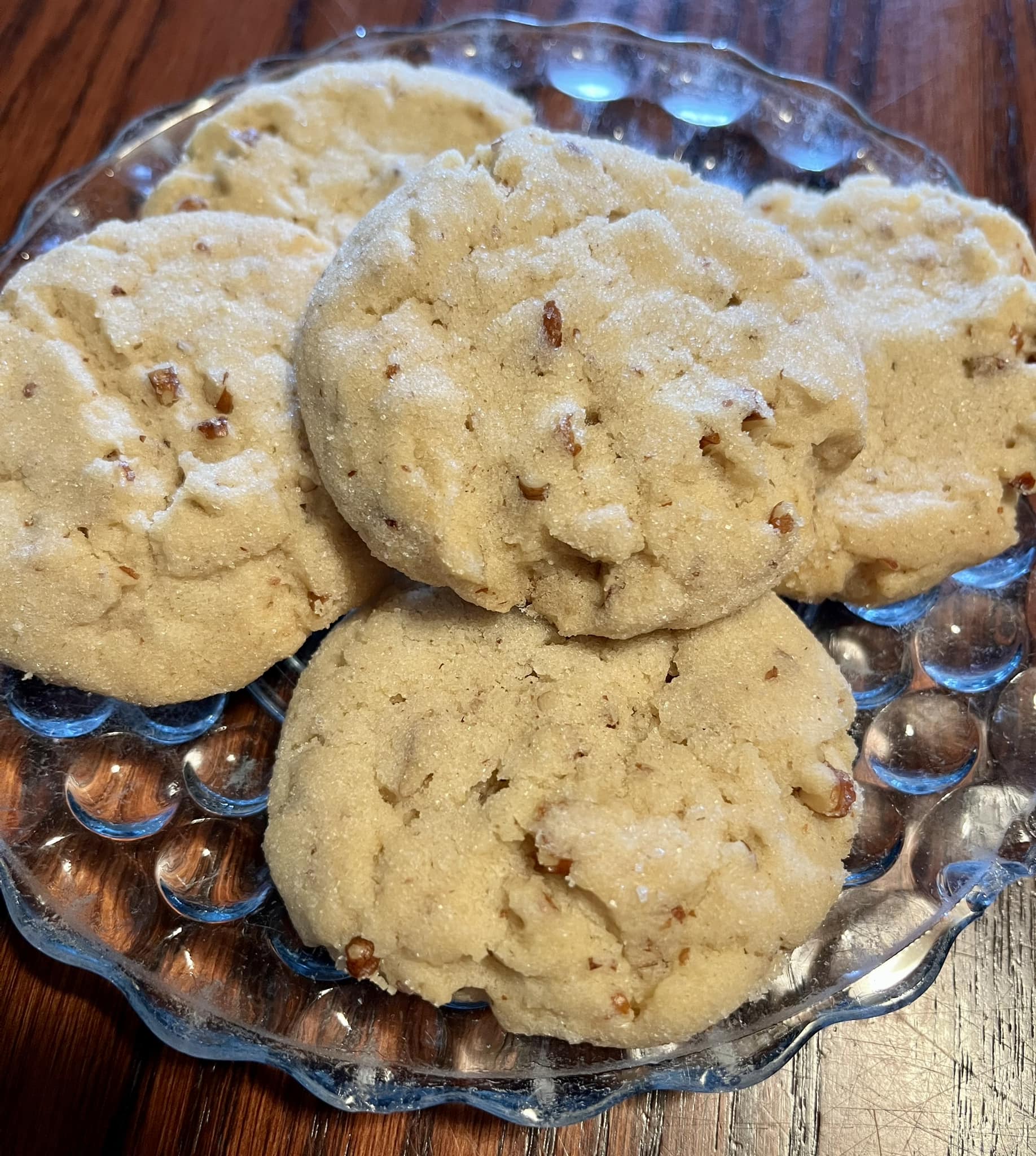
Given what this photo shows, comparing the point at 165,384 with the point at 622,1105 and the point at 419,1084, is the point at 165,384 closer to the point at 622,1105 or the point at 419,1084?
the point at 419,1084

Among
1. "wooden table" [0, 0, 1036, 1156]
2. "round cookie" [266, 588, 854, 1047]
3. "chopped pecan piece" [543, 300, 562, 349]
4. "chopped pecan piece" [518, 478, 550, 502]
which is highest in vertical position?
"chopped pecan piece" [543, 300, 562, 349]

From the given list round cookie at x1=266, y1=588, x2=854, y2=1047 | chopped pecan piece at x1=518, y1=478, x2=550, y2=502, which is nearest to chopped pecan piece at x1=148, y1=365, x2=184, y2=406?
round cookie at x1=266, y1=588, x2=854, y2=1047

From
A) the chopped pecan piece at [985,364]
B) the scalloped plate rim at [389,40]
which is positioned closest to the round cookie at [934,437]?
the chopped pecan piece at [985,364]

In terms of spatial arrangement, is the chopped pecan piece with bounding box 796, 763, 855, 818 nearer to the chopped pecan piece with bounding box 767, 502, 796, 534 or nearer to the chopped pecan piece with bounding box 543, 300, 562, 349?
the chopped pecan piece with bounding box 767, 502, 796, 534

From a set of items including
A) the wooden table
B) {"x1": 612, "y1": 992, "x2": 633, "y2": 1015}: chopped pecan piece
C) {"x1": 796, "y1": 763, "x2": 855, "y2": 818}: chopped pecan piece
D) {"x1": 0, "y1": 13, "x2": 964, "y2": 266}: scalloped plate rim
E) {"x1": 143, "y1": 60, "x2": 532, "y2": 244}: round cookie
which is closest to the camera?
{"x1": 612, "y1": 992, "x2": 633, "y2": 1015}: chopped pecan piece

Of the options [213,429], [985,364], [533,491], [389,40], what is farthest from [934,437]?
[389,40]

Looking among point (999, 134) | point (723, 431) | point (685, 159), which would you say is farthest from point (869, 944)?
point (999, 134)

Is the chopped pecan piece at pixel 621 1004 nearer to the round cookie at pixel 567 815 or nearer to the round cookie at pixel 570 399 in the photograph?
the round cookie at pixel 567 815

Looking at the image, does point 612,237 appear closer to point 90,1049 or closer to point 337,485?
point 337,485
